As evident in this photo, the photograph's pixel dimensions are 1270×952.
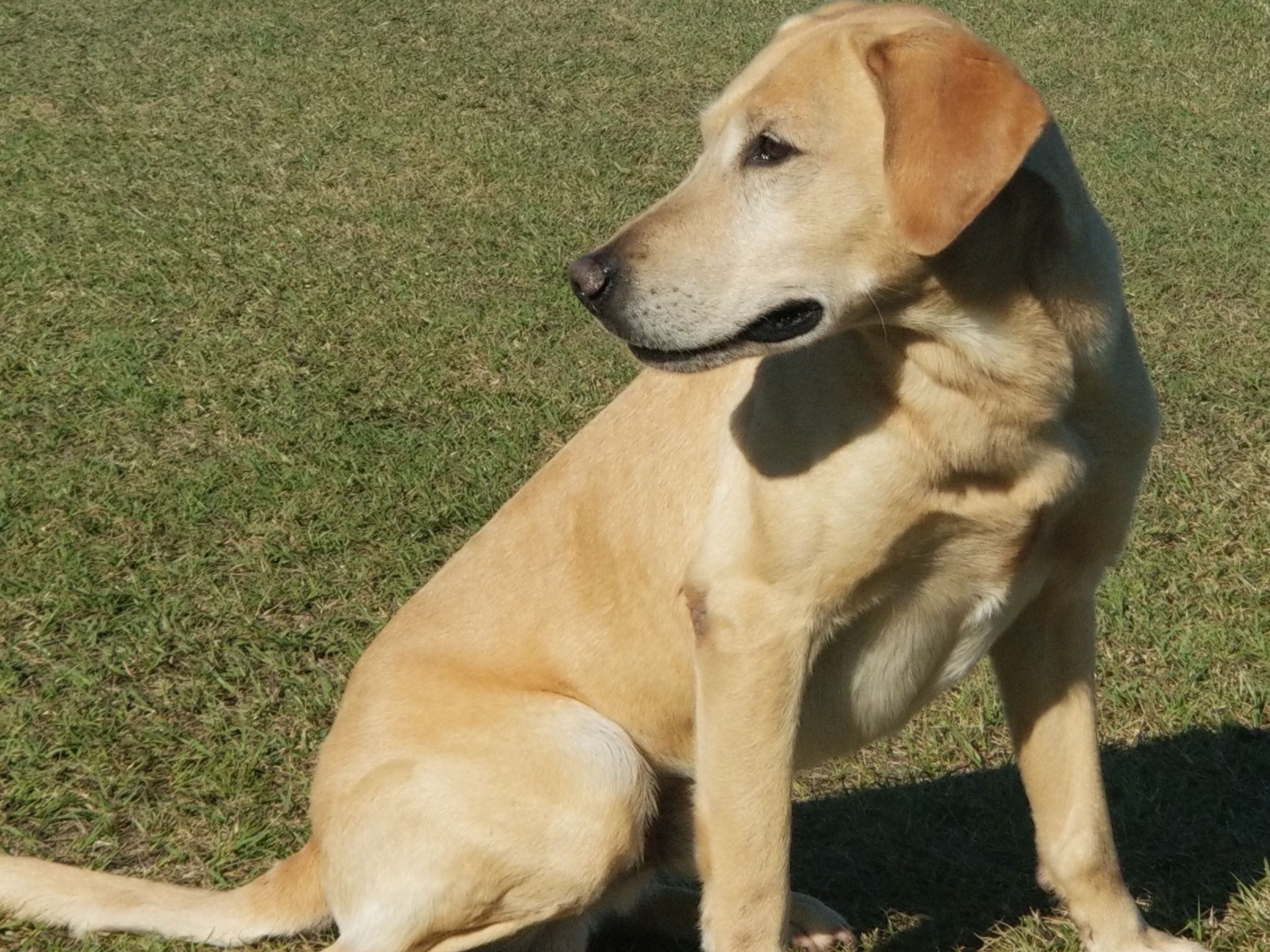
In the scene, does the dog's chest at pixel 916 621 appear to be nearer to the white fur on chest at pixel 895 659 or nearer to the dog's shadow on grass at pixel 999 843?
the white fur on chest at pixel 895 659

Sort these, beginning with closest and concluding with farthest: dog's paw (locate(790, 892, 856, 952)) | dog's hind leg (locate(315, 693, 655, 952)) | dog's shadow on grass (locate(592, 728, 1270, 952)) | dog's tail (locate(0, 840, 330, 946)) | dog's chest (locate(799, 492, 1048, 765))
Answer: dog's chest (locate(799, 492, 1048, 765))
dog's hind leg (locate(315, 693, 655, 952))
dog's tail (locate(0, 840, 330, 946))
dog's paw (locate(790, 892, 856, 952))
dog's shadow on grass (locate(592, 728, 1270, 952))

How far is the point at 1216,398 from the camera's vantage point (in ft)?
19.4

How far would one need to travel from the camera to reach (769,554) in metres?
2.65

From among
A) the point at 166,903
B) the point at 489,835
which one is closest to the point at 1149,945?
the point at 489,835

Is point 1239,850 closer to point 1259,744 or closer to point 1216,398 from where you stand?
point 1259,744

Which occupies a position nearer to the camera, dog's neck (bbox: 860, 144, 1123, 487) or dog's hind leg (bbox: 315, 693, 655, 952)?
dog's neck (bbox: 860, 144, 1123, 487)

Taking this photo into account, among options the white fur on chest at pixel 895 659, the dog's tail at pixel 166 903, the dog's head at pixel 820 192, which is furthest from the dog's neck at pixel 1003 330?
the dog's tail at pixel 166 903

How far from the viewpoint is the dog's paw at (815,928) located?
3299 millimetres

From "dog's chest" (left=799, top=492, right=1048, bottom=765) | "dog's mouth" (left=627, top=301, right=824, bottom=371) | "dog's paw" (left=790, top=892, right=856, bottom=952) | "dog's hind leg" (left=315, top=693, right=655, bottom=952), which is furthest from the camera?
"dog's paw" (left=790, top=892, right=856, bottom=952)

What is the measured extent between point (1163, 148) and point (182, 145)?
5.78 metres

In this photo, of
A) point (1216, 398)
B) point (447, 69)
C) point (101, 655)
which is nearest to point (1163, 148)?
point (1216, 398)

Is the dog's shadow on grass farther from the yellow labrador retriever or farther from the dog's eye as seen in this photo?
the dog's eye

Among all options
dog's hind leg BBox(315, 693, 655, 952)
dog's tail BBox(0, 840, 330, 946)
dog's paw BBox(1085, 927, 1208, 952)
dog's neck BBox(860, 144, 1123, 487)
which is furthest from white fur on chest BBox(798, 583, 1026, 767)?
dog's tail BBox(0, 840, 330, 946)

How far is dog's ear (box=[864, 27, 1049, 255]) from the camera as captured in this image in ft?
7.57
